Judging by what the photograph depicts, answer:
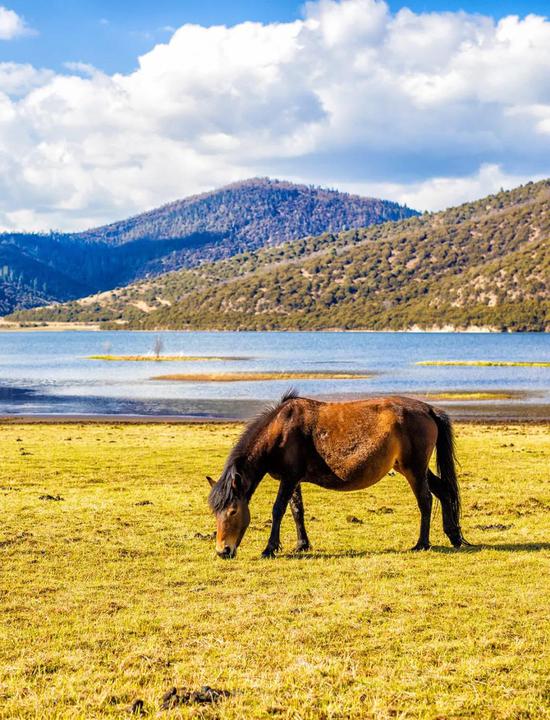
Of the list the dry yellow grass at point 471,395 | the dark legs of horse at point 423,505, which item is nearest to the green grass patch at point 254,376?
the dry yellow grass at point 471,395

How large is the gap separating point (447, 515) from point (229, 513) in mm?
3629

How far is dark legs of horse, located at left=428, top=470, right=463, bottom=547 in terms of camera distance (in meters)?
12.4

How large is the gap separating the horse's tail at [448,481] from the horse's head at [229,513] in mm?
3310

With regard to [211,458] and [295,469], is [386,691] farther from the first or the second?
[211,458]

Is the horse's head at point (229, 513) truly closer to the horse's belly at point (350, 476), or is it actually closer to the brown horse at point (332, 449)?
the brown horse at point (332, 449)

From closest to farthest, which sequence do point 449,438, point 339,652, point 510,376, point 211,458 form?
point 339,652, point 449,438, point 211,458, point 510,376

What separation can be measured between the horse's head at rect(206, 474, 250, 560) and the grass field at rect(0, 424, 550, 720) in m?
0.30

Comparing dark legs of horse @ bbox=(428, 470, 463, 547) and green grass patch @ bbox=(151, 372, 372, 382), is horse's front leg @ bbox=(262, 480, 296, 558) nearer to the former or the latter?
dark legs of horse @ bbox=(428, 470, 463, 547)

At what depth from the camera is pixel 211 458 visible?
2506 centimetres

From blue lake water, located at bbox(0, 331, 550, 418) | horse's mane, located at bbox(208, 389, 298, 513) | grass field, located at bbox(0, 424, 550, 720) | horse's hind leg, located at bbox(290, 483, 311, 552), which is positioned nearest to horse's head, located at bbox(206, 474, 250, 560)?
horse's mane, located at bbox(208, 389, 298, 513)

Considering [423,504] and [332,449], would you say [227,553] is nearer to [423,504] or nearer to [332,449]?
[332,449]

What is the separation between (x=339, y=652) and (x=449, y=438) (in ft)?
18.4

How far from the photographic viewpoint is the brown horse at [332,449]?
11.7 metres

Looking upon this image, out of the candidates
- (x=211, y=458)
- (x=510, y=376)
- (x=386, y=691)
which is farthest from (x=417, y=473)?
(x=510, y=376)
